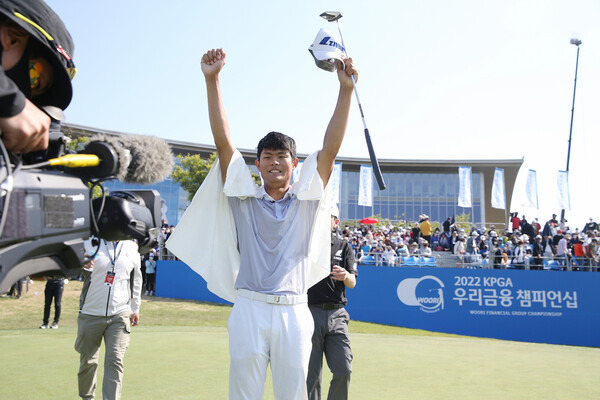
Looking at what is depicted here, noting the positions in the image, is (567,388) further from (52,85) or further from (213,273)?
(52,85)

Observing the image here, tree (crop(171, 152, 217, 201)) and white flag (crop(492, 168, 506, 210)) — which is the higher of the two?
tree (crop(171, 152, 217, 201))

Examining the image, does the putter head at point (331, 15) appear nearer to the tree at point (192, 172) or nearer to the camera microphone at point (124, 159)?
the camera microphone at point (124, 159)

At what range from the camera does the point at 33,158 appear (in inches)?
73.7

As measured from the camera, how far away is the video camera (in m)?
1.59

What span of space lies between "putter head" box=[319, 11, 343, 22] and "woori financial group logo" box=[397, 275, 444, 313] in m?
11.5

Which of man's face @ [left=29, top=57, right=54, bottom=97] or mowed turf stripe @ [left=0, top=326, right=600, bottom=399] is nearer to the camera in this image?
man's face @ [left=29, top=57, right=54, bottom=97]

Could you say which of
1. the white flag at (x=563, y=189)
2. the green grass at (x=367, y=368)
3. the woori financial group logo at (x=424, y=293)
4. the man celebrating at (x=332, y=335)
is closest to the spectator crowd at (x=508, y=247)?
the woori financial group logo at (x=424, y=293)

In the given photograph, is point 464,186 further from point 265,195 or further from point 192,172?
point 265,195

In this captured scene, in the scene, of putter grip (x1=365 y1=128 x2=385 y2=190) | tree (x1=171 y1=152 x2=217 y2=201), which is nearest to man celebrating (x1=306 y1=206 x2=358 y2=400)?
putter grip (x1=365 y1=128 x2=385 y2=190)

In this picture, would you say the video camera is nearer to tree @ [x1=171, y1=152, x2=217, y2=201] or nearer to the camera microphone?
the camera microphone

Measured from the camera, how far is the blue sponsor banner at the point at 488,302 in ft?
50.3

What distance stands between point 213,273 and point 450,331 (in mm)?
14693

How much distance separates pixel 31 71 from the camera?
190 centimetres

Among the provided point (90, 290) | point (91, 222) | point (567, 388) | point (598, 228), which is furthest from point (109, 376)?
point (598, 228)
